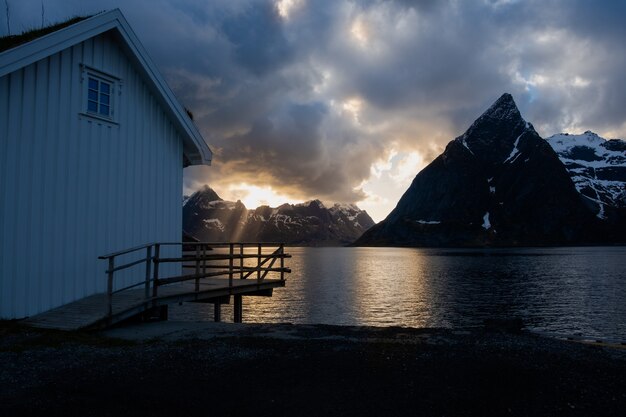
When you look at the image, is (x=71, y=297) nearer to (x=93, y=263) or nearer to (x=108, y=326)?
(x=93, y=263)

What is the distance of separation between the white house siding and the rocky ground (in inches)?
87.3

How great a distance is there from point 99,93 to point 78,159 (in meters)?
2.50

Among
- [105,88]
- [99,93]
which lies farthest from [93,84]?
[105,88]

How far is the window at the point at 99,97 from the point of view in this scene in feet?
50.5

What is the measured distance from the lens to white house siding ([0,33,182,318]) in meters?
13.2

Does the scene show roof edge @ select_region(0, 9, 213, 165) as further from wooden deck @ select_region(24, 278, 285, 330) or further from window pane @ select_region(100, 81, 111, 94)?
wooden deck @ select_region(24, 278, 285, 330)

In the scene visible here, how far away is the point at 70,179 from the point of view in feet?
47.5

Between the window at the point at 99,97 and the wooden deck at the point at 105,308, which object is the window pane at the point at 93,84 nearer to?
the window at the point at 99,97

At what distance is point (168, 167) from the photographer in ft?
60.0

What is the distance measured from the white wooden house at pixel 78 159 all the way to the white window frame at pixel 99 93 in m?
0.04

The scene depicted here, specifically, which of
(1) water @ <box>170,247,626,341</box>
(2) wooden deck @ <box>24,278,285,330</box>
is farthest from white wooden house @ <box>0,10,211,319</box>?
(1) water @ <box>170,247,626,341</box>

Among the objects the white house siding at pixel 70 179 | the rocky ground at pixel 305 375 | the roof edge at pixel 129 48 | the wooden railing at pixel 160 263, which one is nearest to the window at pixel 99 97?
the white house siding at pixel 70 179

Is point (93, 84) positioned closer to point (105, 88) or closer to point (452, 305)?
point (105, 88)

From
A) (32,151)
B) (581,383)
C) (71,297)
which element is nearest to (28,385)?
(71,297)
